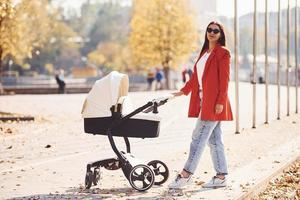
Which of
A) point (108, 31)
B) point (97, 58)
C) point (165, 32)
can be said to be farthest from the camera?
point (108, 31)

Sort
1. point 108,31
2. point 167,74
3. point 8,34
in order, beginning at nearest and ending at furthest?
point 8,34, point 167,74, point 108,31

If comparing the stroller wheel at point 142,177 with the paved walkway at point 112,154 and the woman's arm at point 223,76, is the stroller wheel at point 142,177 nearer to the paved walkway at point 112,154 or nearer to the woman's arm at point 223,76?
the paved walkway at point 112,154

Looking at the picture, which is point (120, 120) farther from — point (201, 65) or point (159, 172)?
point (201, 65)

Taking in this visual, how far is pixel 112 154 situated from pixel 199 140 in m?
4.28

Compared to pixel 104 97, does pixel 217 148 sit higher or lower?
lower

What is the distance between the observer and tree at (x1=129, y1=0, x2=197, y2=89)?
181 ft

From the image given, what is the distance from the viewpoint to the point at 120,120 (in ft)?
29.3

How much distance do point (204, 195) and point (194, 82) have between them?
141 cm

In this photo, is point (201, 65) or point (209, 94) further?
point (201, 65)

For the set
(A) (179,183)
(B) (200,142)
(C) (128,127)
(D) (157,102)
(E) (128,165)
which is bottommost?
(A) (179,183)

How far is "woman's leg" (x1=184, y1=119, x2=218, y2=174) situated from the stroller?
0.46 m

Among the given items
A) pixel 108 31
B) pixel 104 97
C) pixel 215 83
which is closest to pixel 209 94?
pixel 215 83

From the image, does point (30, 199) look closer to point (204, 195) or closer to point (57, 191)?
point (57, 191)

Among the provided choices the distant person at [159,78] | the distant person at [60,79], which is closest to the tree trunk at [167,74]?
the distant person at [159,78]
